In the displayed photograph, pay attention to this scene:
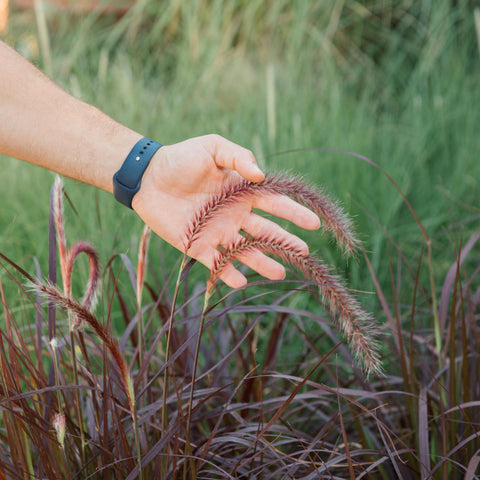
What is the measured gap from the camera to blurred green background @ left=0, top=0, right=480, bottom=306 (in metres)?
2.62

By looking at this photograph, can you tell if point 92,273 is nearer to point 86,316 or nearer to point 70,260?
point 70,260

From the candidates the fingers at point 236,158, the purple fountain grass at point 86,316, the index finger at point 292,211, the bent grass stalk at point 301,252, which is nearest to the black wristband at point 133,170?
the fingers at point 236,158

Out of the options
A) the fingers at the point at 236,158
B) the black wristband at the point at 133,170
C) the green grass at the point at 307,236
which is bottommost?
the green grass at the point at 307,236

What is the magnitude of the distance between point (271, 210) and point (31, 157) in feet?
2.06

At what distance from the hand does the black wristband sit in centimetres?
2

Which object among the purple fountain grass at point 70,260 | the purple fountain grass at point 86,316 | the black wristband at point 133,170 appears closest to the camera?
the purple fountain grass at point 86,316

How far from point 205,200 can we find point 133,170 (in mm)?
188

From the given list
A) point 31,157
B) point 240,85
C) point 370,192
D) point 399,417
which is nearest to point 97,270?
point 31,157

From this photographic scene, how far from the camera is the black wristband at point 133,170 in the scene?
1396 millimetres

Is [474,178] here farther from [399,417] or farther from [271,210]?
[271,210]

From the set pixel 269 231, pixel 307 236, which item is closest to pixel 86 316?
pixel 269 231

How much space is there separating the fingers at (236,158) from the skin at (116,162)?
0.02 m

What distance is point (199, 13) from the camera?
4.33 m

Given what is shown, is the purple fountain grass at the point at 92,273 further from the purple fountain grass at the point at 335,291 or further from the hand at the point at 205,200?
the purple fountain grass at the point at 335,291
